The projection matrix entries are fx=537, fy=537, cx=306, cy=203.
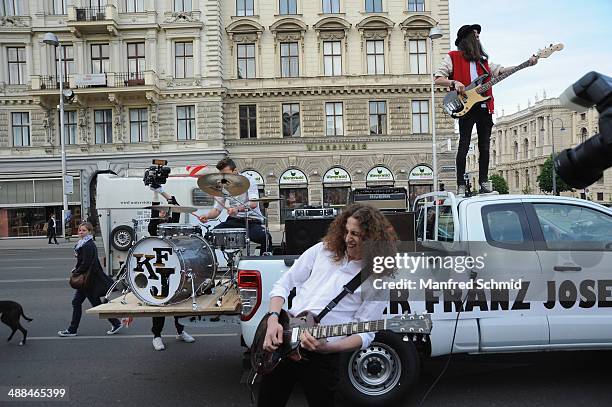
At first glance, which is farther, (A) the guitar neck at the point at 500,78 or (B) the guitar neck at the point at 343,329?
(A) the guitar neck at the point at 500,78

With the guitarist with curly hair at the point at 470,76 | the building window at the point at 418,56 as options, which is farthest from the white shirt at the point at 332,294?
the building window at the point at 418,56

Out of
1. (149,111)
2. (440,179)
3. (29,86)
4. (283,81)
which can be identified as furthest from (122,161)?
(440,179)

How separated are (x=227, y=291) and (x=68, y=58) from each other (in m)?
34.6

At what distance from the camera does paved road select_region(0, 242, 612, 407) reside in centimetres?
534

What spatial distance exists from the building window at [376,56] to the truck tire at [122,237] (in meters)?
23.4

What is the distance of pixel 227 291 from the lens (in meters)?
6.02

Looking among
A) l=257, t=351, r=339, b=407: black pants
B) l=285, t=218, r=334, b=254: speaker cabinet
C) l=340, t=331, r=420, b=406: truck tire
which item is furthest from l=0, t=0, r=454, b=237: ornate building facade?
l=257, t=351, r=339, b=407: black pants

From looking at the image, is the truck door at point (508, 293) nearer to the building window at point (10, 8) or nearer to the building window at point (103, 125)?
the building window at point (103, 125)

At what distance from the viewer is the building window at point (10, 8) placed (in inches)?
1389

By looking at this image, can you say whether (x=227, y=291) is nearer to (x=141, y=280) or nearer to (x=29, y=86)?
(x=141, y=280)

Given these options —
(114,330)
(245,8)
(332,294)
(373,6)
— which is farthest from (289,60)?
(332,294)

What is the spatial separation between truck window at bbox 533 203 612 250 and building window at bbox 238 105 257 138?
32.6 metres

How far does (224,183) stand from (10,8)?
119ft

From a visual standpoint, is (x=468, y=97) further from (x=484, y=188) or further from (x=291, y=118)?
(x=291, y=118)
